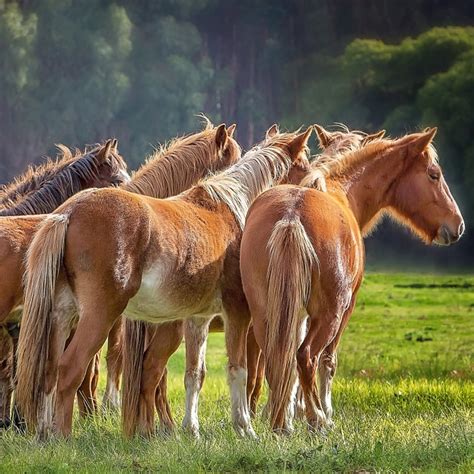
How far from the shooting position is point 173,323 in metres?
7.30

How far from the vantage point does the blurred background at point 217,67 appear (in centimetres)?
2870

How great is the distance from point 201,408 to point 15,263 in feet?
7.69

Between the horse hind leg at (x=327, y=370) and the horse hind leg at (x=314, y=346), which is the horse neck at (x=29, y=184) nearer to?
the horse hind leg at (x=327, y=370)

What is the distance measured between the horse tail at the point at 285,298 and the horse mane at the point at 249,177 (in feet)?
3.61

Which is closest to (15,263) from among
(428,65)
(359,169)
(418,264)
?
(359,169)

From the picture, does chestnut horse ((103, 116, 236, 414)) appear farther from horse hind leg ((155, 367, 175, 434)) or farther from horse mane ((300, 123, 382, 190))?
horse hind leg ((155, 367, 175, 434))

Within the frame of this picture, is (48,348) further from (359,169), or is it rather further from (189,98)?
(189,98)

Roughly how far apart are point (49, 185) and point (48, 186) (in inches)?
0.5

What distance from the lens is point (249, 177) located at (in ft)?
24.6

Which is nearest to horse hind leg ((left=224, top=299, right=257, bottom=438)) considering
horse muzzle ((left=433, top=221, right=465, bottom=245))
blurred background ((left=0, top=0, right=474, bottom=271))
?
horse muzzle ((left=433, top=221, right=465, bottom=245))

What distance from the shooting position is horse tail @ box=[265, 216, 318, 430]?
20.0 ft

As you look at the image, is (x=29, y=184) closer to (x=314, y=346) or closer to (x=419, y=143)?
(x=419, y=143)

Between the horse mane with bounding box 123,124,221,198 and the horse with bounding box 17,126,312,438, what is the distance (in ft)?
2.64

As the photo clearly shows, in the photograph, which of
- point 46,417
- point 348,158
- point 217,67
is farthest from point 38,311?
point 217,67
